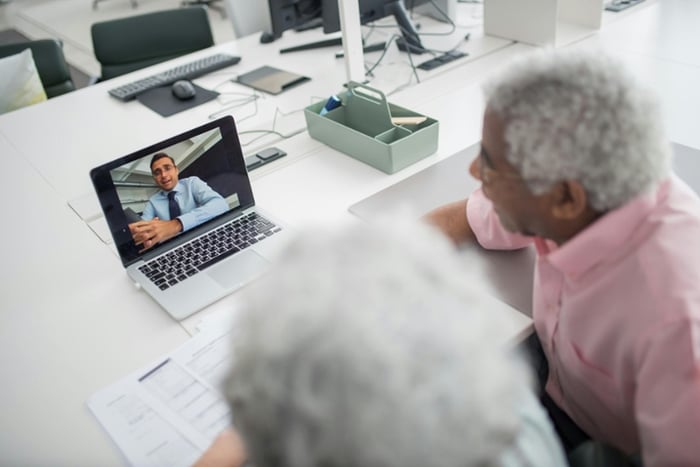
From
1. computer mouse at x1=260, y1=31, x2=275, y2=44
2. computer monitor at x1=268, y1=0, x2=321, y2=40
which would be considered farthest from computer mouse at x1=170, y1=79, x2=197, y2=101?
computer mouse at x1=260, y1=31, x2=275, y2=44

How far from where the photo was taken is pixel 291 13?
7.14ft

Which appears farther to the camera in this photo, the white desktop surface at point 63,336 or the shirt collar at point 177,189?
the shirt collar at point 177,189

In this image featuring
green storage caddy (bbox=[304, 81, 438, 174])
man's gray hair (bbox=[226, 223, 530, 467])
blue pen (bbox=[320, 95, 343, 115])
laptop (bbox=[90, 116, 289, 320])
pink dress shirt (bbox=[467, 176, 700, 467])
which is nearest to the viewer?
man's gray hair (bbox=[226, 223, 530, 467])

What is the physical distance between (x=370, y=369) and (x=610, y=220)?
0.48m

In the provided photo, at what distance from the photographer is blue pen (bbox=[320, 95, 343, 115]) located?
1.67 m

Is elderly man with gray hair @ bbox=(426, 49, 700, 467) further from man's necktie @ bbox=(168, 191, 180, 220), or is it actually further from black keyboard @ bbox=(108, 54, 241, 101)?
black keyboard @ bbox=(108, 54, 241, 101)

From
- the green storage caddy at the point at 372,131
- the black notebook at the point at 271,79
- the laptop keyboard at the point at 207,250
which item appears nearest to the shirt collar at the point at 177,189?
the laptop keyboard at the point at 207,250

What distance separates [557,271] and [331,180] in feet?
2.35

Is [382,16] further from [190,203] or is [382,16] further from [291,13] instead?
[190,203]

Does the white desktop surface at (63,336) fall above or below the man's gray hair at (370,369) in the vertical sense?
below

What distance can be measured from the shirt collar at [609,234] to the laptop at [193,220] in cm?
59

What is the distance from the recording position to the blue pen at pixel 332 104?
5.47ft

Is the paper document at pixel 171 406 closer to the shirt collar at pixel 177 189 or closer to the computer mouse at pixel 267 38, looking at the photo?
the shirt collar at pixel 177 189

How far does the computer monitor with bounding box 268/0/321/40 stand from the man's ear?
162 cm
